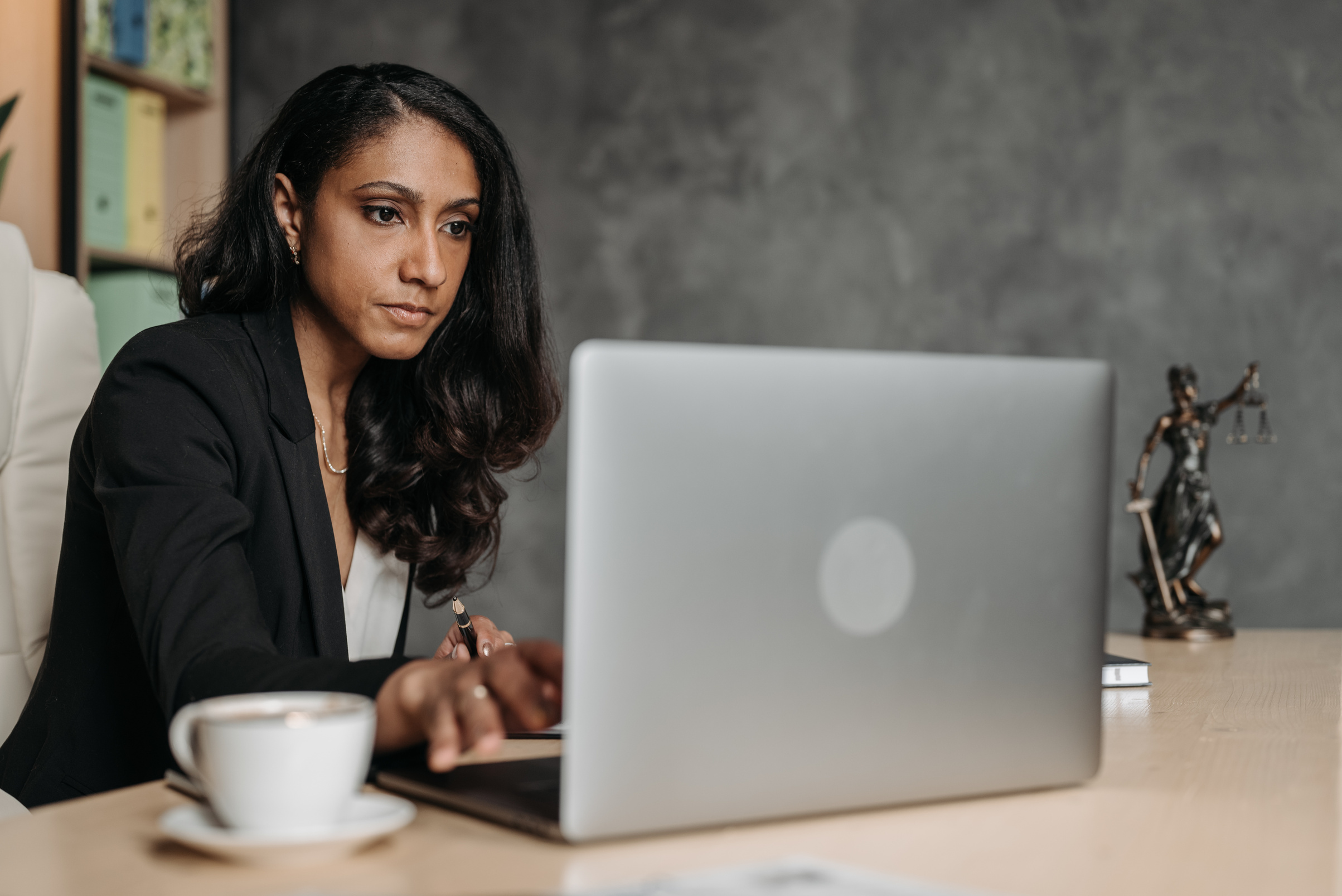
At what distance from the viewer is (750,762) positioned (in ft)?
1.86

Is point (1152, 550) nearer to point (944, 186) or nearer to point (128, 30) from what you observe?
point (944, 186)

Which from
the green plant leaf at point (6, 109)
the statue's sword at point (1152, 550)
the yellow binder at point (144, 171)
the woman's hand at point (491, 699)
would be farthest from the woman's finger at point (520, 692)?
the yellow binder at point (144, 171)

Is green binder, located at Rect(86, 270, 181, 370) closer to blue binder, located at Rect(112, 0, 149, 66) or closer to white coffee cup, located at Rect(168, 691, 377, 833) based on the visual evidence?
blue binder, located at Rect(112, 0, 149, 66)

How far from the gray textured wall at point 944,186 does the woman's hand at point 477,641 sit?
1439 millimetres

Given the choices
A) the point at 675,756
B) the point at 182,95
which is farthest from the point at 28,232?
the point at 675,756

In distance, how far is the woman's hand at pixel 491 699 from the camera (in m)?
0.60

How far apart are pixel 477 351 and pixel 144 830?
3.05 feet

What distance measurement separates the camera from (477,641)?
3.60 feet

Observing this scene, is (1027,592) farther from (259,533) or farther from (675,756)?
(259,533)

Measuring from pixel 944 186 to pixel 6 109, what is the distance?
5.58 feet

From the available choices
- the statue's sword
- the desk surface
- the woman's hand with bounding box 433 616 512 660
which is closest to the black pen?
the woman's hand with bounding box 433 616 512 660

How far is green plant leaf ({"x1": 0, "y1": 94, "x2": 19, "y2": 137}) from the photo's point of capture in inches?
70.2

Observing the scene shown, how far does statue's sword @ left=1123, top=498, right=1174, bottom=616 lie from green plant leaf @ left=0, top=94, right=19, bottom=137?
1.70 metres

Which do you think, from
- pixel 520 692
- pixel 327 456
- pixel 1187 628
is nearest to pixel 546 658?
pixel 520 692
